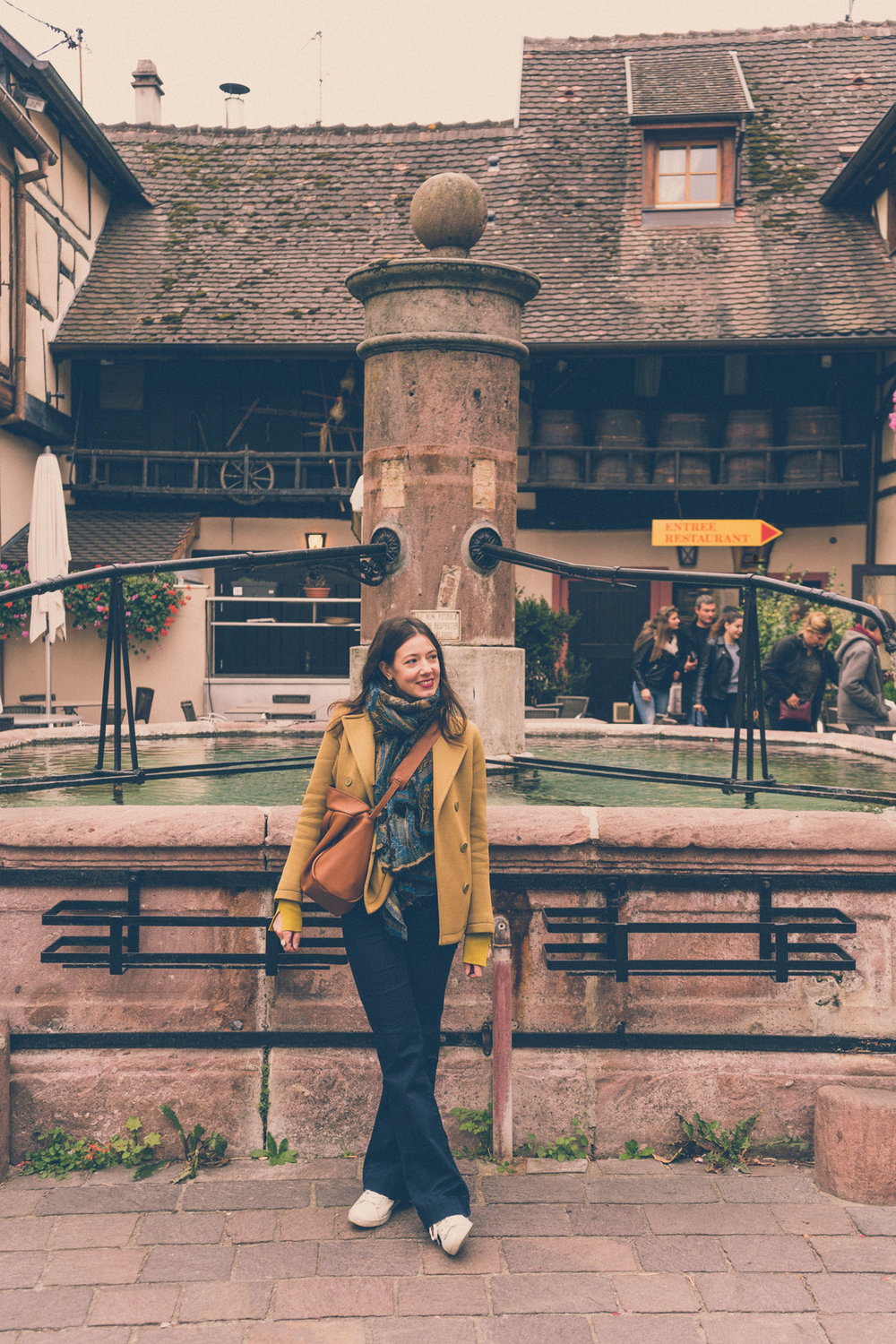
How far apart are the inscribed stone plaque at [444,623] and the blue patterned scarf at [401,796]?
6.36ft

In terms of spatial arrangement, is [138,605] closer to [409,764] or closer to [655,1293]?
[409,764]

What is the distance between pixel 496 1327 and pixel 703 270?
15.4m

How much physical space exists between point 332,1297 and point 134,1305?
1.49 feet

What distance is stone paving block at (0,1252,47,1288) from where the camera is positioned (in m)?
2.87

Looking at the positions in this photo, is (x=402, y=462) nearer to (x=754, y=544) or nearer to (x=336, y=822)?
(x=336, y=822)

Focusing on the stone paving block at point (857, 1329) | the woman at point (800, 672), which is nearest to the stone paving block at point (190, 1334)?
the stone paving block at point (857, 1329)

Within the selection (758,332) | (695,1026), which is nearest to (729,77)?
(758,332)

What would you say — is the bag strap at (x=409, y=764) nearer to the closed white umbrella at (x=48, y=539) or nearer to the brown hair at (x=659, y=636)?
the brown hair at (x=659, y=636)

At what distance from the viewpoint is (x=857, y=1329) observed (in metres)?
2.68

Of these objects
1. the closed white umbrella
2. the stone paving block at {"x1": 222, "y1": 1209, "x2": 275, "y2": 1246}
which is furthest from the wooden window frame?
the stone paving block at {"x1": 222, "y1": 1209, "x2": 275, "y2": 1246}

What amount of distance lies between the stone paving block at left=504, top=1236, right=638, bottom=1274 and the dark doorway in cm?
1371

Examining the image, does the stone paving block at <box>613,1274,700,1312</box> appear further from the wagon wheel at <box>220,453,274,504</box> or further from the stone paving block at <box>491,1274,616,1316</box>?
the wagon wheel at <box>220,453,274,504</box>

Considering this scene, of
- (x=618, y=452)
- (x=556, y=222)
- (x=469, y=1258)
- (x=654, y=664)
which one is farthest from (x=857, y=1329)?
(x=556, y=222)

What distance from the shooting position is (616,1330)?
2.68 metres
